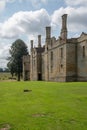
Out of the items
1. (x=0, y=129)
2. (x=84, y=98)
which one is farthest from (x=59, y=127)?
(x=84, y=98)

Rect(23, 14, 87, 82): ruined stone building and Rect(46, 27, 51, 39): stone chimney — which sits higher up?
Rect(46, 27, 51, 39): stone chimney

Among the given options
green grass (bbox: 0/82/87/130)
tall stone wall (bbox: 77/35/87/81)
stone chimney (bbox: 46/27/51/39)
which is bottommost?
green grass (bbox: 0/82/87/130)

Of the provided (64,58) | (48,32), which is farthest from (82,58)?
(48,32)

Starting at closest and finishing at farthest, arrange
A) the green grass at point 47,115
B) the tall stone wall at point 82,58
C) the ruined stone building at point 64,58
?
the green grass at point 47,115, the tall stone wall at point 82,58, the ruined stone building at point 64,58

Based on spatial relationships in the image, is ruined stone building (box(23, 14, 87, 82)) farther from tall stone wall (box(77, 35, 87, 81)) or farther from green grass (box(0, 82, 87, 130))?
green grass (box(0, 82, 87, 130))

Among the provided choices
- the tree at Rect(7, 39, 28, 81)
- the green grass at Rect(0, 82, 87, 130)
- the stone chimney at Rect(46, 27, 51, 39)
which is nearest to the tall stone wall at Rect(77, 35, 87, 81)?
the stone chimney at Rect(46, 27, 51, 39)

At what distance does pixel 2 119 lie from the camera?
14.6 metres

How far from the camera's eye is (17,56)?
282 feet

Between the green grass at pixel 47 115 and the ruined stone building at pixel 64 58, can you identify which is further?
the ruined stone building at pixel 64 58

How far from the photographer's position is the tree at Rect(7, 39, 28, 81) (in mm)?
84875

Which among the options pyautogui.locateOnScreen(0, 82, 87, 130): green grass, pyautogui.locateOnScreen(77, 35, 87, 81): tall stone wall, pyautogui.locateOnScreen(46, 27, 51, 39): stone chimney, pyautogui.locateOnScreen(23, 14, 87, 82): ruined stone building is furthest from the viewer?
pyautogui.locateOnScreen(46, 27, 51, 39): stone chimney

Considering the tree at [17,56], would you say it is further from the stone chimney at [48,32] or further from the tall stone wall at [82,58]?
the tall stone wall at [82,58]

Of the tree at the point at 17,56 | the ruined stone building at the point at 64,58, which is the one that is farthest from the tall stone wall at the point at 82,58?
the tree at the point at 17,56

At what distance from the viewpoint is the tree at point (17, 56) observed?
84.9m
